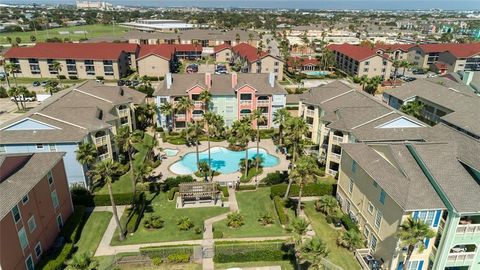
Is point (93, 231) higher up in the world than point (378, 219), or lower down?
lower down

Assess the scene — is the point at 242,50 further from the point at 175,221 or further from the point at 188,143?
the point at 175,221

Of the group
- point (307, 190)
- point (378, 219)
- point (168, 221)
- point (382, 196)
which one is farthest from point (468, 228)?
point (168, 221)

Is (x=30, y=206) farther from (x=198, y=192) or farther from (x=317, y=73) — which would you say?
(x=317, y=73)

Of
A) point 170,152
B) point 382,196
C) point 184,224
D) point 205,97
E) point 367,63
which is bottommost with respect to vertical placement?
point 170,152

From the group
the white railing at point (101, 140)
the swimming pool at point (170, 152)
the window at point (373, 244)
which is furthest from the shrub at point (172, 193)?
the window at point (373, 244)

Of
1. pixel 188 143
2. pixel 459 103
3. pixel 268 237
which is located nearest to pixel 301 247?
pixel 268 237

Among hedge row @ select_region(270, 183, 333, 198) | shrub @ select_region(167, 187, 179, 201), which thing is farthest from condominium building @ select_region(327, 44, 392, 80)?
shrub @ select_region(167, 187, 179, 201)
